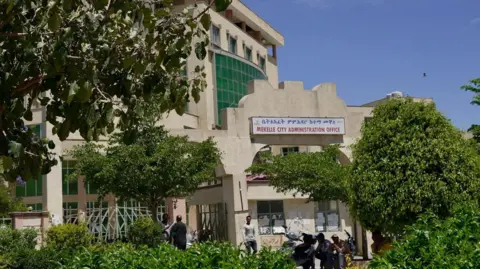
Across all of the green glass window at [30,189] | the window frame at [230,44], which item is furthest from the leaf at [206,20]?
the window frame at [230,44]

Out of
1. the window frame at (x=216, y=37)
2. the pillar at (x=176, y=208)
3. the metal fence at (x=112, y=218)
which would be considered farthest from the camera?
the window frame at (x=216, y=37)

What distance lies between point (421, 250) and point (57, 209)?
105 ft

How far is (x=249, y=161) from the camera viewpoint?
29.1 m

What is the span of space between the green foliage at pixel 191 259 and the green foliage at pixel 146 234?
10.8 meters

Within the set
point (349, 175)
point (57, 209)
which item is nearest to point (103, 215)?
point (57, 209)

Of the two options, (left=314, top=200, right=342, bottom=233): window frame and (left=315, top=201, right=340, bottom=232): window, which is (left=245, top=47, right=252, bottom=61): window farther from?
(left=315, top=201, right=340, bottom=232): window

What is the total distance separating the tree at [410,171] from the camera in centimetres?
1337

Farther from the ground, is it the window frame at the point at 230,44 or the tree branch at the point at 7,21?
the window frame at the point at 230,44

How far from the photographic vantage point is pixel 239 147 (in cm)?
2886

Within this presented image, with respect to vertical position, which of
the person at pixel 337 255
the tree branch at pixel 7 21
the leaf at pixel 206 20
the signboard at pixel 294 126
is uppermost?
the signboard at pixel 294 126

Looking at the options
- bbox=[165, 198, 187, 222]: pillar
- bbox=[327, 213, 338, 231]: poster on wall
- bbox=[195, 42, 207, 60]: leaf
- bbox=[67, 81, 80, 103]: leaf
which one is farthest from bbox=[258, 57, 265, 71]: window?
bbox=[67, 81, 80, 103]: leaf

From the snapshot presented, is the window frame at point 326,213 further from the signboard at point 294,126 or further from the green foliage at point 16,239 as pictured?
the green foliage at point 16,239

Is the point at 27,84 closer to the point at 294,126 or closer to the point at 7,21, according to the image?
the point at 7,21

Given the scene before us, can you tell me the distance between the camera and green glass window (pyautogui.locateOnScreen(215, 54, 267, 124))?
48.4 m
